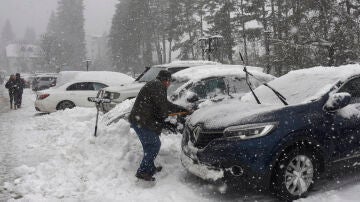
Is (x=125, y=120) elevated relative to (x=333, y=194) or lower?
elevated

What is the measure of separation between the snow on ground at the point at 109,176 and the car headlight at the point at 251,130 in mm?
754

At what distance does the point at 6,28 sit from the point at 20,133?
173 meters

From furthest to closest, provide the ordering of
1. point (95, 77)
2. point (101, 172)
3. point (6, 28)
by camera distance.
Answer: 1. point (6, 28)
2. point (95, 77)
3. point (101, 172)

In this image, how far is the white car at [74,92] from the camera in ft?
52.8

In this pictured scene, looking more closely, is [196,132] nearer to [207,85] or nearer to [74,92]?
[207,85]

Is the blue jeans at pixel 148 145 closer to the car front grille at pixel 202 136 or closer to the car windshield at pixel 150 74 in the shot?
the car front grille at pixel 202 136

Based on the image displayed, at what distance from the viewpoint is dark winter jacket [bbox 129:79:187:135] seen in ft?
20.9

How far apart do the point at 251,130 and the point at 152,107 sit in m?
1.70

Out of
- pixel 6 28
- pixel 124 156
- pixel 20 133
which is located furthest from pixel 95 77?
pixel 6 28

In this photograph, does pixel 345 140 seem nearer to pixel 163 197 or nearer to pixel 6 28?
pixel 163 197

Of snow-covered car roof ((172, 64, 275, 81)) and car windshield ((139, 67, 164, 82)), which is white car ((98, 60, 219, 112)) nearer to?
car windshield ((139, 67, 164, 82))

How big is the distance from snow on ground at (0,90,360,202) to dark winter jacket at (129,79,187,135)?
932 mm

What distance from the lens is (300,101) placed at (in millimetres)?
6074

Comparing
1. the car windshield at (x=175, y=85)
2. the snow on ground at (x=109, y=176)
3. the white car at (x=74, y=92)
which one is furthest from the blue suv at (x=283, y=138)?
the white car at (x=74, y=92)
